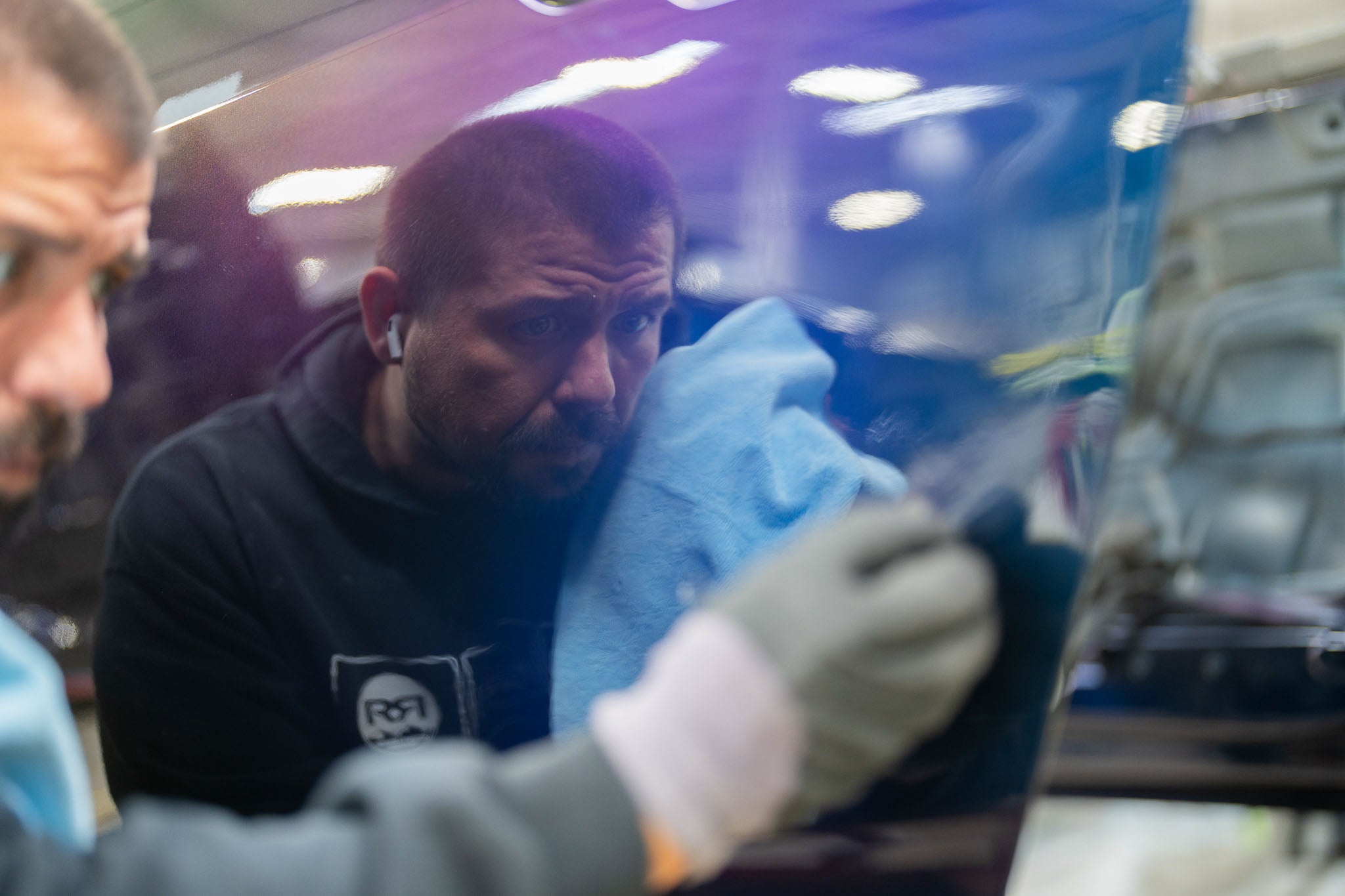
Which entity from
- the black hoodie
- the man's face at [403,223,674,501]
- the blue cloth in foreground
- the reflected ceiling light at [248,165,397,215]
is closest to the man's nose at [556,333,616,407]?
the man's face at [403,223,674,501]

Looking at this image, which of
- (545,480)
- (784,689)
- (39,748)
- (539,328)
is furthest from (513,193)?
(39,748)

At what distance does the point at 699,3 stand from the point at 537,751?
61cm

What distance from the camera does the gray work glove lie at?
2.09 ft

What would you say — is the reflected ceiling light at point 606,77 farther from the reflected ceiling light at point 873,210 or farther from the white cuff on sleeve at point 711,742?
the white cuff on sleeve at point 711,742

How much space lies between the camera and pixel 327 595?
82 cm

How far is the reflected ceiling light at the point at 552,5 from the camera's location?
854mm

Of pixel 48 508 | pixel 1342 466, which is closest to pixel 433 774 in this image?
pixel 48 508

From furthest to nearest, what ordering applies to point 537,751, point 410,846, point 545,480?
point 545,480, point 537,751, point 410,846

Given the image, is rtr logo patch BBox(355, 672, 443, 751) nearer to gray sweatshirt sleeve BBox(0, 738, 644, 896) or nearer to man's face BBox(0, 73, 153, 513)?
gray sweatshirt sleeve BBox(0, 738, 644, 896)

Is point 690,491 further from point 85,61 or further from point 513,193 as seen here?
point 85,61

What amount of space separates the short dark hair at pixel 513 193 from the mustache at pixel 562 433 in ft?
0.41

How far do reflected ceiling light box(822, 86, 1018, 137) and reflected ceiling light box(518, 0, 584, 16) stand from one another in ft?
0.76

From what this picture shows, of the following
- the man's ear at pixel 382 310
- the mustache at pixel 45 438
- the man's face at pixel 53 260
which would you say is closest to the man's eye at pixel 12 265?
the man's face at pixel 53 260

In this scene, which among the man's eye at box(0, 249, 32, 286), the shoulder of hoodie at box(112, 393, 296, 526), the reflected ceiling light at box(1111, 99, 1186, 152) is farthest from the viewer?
the reflected ceiling light at box(1111, 99, 1186, 152)
